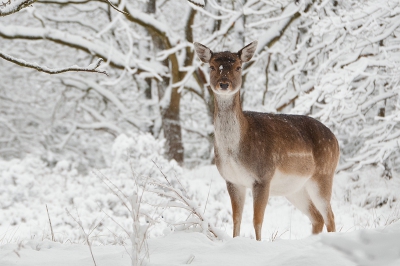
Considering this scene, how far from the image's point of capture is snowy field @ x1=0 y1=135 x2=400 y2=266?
2.66m

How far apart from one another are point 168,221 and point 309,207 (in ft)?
5.80

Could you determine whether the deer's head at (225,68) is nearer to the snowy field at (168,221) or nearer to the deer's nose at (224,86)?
the deer's nose at (224,86)

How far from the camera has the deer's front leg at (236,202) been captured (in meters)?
5.21

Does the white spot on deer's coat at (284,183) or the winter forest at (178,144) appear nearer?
the winter forest at (178,144)

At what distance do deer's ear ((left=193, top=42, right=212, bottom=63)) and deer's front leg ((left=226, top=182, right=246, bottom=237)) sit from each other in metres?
1.31

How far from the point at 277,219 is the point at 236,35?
5.97m

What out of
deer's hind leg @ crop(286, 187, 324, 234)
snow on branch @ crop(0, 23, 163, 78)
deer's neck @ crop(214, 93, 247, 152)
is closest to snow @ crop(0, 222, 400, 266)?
deer's neck @ crop(214, 93, 247, 152)

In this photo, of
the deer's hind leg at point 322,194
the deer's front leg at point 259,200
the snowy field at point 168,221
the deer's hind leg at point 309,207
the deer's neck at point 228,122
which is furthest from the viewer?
the deer's hind leg at point 309,207

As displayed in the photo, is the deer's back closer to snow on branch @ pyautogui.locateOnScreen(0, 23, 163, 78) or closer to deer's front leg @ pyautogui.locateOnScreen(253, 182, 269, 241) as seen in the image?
deer's front leg @ pyautogui.locateOnScreen(253, 182, 269, 241)

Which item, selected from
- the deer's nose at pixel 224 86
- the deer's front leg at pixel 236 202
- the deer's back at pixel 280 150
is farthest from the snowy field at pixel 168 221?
the deer's nose at pixel 224 86

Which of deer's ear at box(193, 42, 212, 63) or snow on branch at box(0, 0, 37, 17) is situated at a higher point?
snow on branch at box(0, 0, 37, 17)

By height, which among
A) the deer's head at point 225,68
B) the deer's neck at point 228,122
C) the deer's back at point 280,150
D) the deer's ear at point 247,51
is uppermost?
the deer's ear at point 247,51

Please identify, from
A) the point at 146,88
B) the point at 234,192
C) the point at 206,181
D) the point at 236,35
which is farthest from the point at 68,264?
the point at 146,88

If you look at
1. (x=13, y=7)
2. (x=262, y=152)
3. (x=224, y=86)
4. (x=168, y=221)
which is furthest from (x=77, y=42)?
(x=13, y=7)
